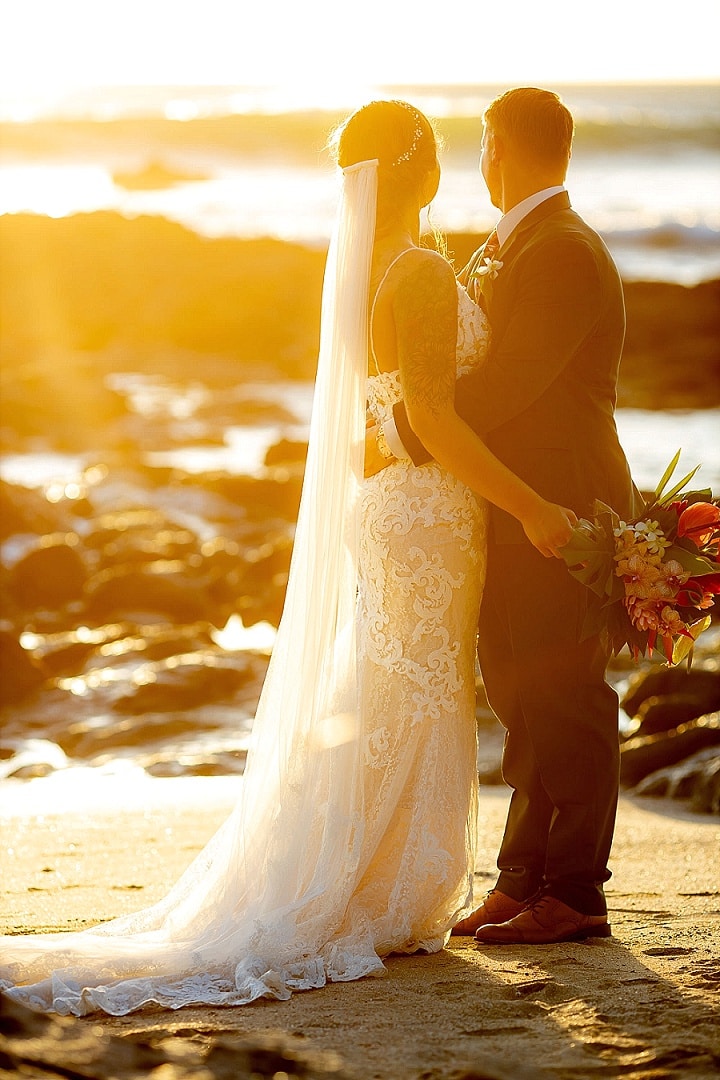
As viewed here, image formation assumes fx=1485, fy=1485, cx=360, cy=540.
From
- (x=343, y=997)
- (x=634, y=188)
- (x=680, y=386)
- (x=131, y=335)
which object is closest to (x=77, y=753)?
(x=343, y=997)

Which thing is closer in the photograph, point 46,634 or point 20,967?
point 20,967

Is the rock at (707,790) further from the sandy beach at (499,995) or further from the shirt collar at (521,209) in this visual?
the shirt collar at (521,209)

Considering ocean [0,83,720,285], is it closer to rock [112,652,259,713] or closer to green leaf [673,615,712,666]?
rock [112,652,259,713]

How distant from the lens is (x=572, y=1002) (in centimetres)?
340

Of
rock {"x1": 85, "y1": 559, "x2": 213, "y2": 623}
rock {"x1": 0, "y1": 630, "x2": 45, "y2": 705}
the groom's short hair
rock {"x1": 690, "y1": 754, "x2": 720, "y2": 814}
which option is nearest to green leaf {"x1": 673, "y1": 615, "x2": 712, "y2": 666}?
the groom's short hair

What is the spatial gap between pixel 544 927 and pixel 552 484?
3.95ft

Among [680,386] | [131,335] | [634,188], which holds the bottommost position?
[680,386]

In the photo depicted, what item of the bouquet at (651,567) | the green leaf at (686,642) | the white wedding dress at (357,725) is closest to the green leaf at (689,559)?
the bouquet at (651,567)

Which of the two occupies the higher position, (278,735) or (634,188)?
(634,188)

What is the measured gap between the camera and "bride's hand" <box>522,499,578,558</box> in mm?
3879

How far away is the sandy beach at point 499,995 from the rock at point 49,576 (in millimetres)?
5848

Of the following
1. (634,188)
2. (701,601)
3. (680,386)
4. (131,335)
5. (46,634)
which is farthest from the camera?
(634,188)

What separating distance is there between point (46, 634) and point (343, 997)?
7.34 metres

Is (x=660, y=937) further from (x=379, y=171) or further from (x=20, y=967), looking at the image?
(x=379, y=171)
